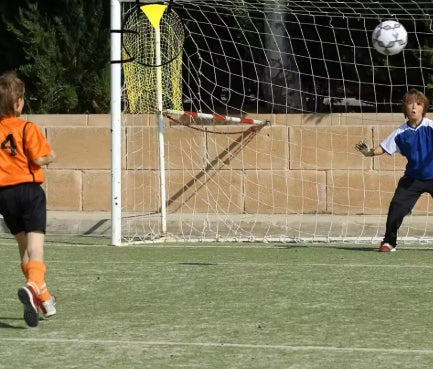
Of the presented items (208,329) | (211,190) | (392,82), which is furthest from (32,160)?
(392,82)

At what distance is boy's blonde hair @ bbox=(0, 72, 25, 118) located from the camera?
7480mm

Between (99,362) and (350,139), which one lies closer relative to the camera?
(99,362)

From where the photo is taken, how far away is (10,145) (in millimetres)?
7516

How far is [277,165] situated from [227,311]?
762cm

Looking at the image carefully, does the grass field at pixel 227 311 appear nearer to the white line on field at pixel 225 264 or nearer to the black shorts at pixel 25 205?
the white line on field at pixel 225 264

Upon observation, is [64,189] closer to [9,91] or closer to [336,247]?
[336,247]

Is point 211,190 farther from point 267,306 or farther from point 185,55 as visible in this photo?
point 267,306

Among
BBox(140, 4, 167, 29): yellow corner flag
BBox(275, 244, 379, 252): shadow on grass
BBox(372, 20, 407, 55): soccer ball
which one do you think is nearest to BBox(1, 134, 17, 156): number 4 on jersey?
BBox(275, 244, 379, 252): shadow on grass

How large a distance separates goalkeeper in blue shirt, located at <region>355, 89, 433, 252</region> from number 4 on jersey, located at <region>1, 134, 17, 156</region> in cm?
475

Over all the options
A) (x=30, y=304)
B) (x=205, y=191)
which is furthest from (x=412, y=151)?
(x=30, y=304)

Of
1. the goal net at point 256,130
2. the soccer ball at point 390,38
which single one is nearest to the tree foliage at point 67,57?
the goal net at point 256,130

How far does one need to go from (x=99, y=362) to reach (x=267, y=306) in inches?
80.5

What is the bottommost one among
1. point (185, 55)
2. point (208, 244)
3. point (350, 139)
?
point (208, 244)

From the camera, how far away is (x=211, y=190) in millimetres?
15430
